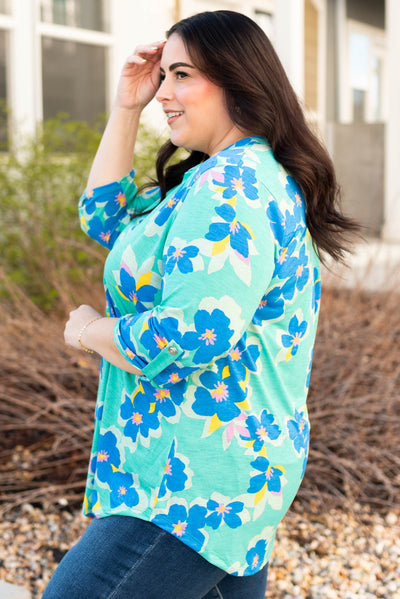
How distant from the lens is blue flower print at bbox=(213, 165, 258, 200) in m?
1.30

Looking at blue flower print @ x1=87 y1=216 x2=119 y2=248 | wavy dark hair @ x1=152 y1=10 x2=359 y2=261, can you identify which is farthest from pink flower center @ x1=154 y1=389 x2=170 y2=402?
blue flower print @ x1=87 y1=216 x2=119 y2=248

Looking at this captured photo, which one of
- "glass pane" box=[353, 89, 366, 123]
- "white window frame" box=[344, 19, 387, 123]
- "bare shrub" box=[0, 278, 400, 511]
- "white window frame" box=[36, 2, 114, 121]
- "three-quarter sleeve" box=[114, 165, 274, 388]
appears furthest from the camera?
"glass pane" box=[353, 89, 366, 123]

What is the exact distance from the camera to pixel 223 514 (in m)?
1.38

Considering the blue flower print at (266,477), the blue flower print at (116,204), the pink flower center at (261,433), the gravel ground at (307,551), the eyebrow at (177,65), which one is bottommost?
the gravel ground at (307,551)

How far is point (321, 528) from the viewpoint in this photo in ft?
9.80

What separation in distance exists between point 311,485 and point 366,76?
36.1ft

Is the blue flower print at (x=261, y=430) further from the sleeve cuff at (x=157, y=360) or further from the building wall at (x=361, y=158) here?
the building wall at (x=361, y=158)

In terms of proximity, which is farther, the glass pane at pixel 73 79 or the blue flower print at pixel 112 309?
the glass pane at pixel 73 79

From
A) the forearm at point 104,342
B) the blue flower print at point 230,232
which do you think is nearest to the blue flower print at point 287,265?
the blue flower print at point 230,232

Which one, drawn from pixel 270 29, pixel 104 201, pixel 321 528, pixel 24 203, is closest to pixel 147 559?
pixel 104 201

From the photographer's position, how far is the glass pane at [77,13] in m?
6.91

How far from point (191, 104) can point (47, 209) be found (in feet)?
13.6

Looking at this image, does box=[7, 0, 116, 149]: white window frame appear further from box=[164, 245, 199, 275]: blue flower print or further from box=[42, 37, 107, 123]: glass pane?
box=[164, 245, 199, 275]: blue flower print

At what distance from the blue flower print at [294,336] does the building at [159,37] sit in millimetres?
3367
